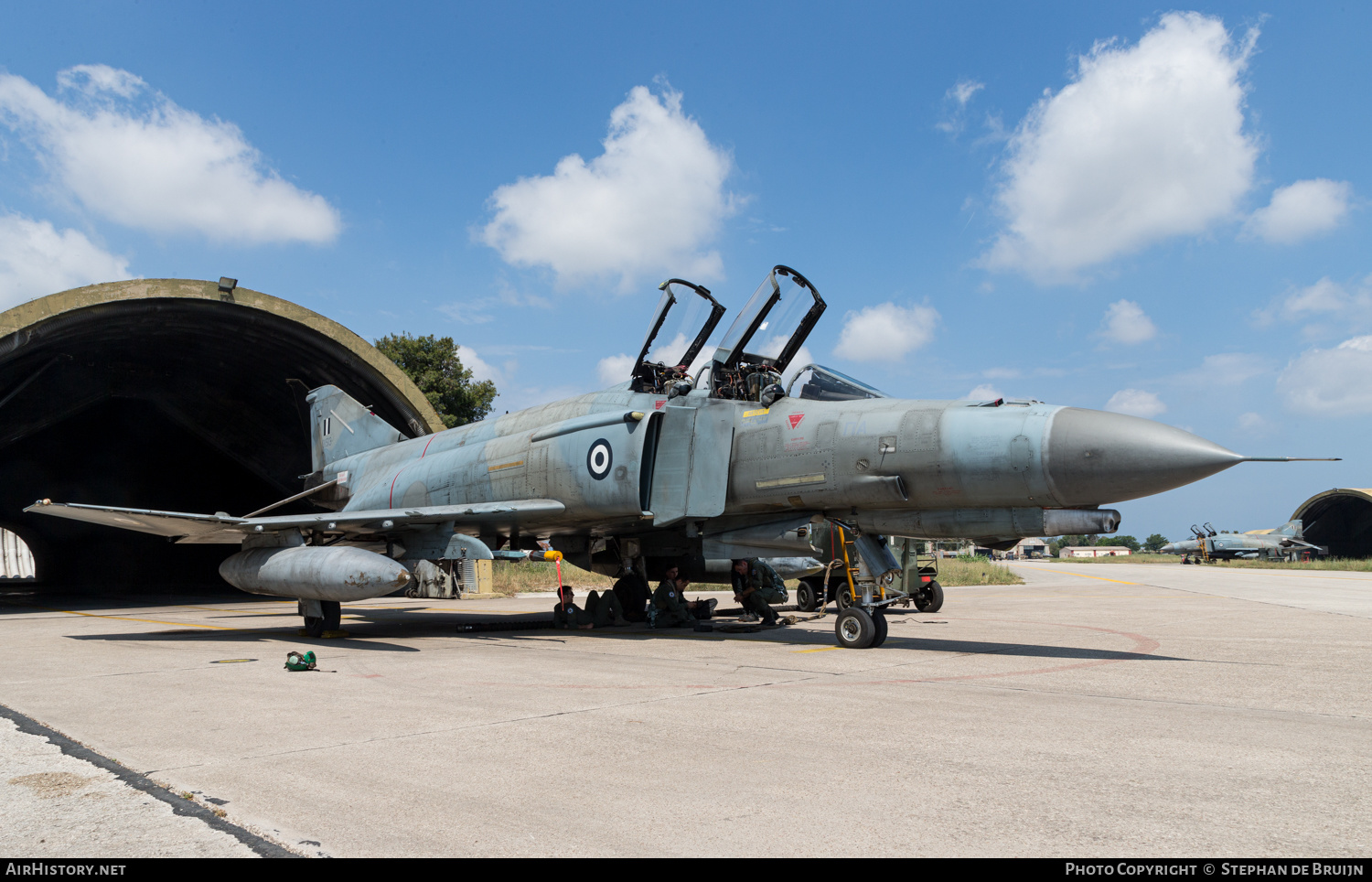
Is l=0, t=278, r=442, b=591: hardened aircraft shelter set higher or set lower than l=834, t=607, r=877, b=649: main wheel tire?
higher

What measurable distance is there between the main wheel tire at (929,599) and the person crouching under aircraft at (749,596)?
4.00 meters

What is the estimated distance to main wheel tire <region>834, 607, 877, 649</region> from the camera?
339 inches

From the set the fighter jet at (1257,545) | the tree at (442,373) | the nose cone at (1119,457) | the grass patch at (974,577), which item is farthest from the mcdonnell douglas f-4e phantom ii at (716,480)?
the fighter jet at (1257,545)

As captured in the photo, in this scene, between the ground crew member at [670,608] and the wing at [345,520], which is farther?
the ground crew member at [670,608]

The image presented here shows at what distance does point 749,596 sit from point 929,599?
4.67 meters

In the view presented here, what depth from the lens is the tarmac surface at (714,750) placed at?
2.90 m

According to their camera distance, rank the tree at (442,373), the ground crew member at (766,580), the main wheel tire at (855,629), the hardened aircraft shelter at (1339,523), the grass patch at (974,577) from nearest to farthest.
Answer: the main wheel tire at (855,629) < the ground crew member at (766,580) < the grass patch at (974,577) < the tree at (442,373) < the hardened aircraft shelter at (1339,523)

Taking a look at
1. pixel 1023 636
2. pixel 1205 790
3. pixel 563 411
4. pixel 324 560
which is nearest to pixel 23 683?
pixel 324 560

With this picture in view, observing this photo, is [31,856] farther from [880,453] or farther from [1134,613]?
[1134,613]

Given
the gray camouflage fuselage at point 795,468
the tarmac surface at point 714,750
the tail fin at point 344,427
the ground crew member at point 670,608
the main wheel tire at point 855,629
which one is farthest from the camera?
the tail fin at point 344,427

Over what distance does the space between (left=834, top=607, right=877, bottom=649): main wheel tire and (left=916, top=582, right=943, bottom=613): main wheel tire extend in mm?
6798

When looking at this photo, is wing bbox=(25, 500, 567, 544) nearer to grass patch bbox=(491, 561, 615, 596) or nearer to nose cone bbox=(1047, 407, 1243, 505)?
nose cone bbox=(1047, 407, 1243, 505)

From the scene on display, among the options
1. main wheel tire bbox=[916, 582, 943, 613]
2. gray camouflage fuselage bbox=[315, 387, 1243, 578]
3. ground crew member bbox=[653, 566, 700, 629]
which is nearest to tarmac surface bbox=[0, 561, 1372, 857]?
gray camouflage fuselage bbox=[315, 387, 1243, 578]

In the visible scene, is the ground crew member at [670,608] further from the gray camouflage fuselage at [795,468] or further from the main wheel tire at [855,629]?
the main wheel tire at [855,629]
